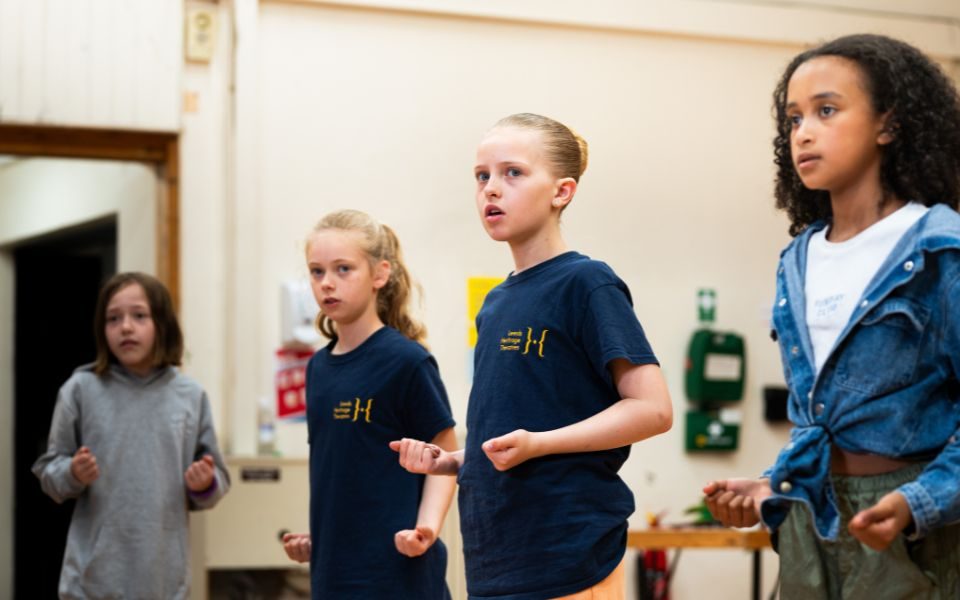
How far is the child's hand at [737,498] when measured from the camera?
1.61 metres

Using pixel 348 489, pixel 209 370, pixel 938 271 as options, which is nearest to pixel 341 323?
pixel 348 489

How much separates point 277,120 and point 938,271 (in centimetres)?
409

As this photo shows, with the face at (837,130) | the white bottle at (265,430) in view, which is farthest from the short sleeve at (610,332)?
the white bottle at (265,430)

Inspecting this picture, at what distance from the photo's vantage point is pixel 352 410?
104 inches

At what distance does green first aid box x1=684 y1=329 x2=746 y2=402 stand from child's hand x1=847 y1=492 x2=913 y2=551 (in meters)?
4.26

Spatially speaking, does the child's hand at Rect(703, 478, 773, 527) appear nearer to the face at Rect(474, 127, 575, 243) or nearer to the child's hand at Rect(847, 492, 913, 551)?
the child's hand at Rect(847, 492, 913, 551)

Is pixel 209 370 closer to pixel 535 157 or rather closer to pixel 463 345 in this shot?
pixel 463 345

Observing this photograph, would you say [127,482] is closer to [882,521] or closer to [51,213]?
[882,521]

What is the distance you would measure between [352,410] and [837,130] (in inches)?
54.1

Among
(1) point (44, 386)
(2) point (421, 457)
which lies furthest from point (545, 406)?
(1) point (44, 386)

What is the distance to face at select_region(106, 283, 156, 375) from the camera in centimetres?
358

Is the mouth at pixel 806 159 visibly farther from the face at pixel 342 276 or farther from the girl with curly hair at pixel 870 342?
the face at pixel 342 276

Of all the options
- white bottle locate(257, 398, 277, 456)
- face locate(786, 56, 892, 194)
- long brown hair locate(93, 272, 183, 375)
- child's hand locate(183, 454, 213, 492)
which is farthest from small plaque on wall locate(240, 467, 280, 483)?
face locate(786, 56, 892, 194)

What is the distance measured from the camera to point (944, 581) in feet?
4.95
